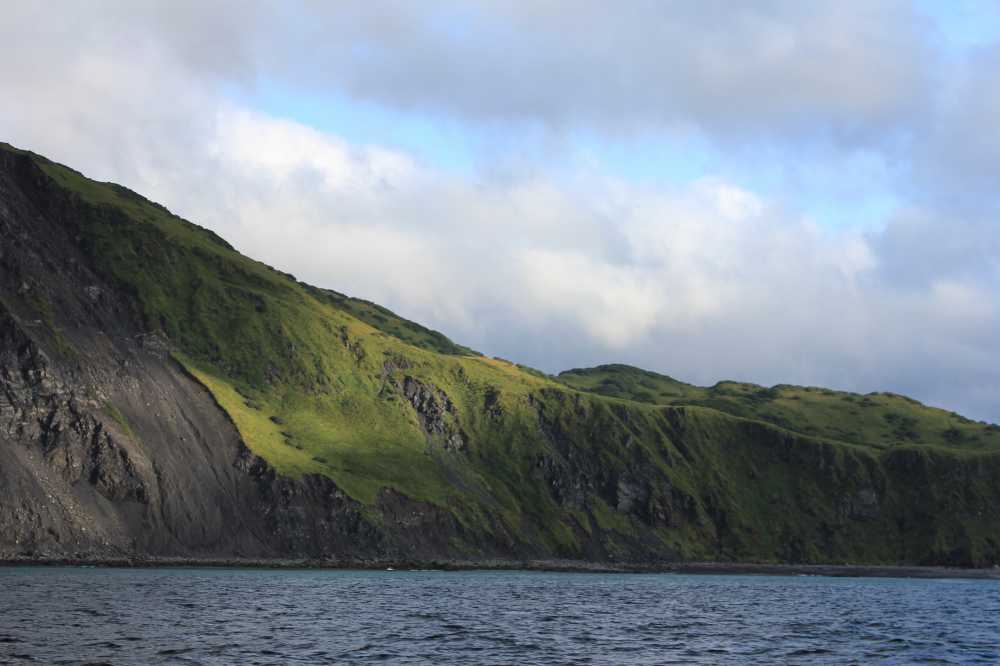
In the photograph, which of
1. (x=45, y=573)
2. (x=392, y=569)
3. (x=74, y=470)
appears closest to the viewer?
(x=45, y=573)

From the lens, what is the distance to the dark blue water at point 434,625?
55.7 m

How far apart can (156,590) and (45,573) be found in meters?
→ 26.8

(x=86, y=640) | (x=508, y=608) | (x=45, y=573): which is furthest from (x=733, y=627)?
(x=45, y=573)

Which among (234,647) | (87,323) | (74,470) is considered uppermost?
(87,323)

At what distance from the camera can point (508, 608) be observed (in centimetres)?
9550

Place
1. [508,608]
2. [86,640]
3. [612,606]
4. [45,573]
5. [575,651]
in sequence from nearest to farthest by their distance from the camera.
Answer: [86,640]
[575,651]
[508,608]
[612,606]
[45,573]

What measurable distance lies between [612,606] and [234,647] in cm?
5495

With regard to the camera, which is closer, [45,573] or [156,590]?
[156,590]

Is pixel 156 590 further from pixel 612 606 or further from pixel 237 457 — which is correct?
pixel 237 457

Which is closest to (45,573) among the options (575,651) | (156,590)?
(156,590)

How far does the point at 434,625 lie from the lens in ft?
247

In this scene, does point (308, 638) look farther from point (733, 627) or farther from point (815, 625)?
point (815, 625)

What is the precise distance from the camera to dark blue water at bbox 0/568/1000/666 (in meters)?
55.7

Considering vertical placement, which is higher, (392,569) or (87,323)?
(87,323)
